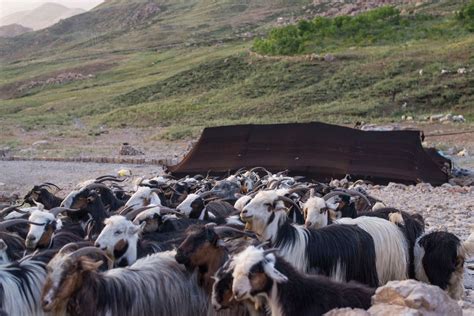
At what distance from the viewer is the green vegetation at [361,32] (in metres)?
48.7

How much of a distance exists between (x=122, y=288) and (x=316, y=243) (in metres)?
2.20

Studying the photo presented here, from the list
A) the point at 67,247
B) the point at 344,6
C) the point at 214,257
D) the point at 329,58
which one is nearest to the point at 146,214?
the point at 214,257

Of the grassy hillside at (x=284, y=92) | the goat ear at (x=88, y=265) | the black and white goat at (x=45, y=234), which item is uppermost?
the goat ear at (x=88, y=265)

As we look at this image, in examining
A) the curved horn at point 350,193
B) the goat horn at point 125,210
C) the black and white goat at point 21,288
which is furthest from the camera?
the curved horn at point 350,193

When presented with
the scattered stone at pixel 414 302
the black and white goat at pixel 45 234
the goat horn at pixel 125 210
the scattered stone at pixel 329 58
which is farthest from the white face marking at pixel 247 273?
the scattered stone at pixel 329 58

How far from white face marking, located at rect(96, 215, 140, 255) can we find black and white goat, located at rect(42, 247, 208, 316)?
45cm

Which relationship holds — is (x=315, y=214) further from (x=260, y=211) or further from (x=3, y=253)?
(x=3, y=253)

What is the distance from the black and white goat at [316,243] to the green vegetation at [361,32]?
1620 inches

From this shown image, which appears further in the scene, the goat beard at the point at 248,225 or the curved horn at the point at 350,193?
the curved horn at the point at 350,193

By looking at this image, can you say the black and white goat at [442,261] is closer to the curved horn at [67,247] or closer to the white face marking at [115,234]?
the white face marking at [115,234]

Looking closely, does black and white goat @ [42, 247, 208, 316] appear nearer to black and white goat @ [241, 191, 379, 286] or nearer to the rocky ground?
black and white goat @ [241, 191, 379, 286]

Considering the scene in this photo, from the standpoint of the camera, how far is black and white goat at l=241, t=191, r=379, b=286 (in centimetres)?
738

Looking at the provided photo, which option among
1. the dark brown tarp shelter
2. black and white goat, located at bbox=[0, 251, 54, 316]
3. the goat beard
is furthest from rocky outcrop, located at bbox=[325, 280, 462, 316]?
the dark brown tarp shelter

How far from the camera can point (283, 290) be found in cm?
531
